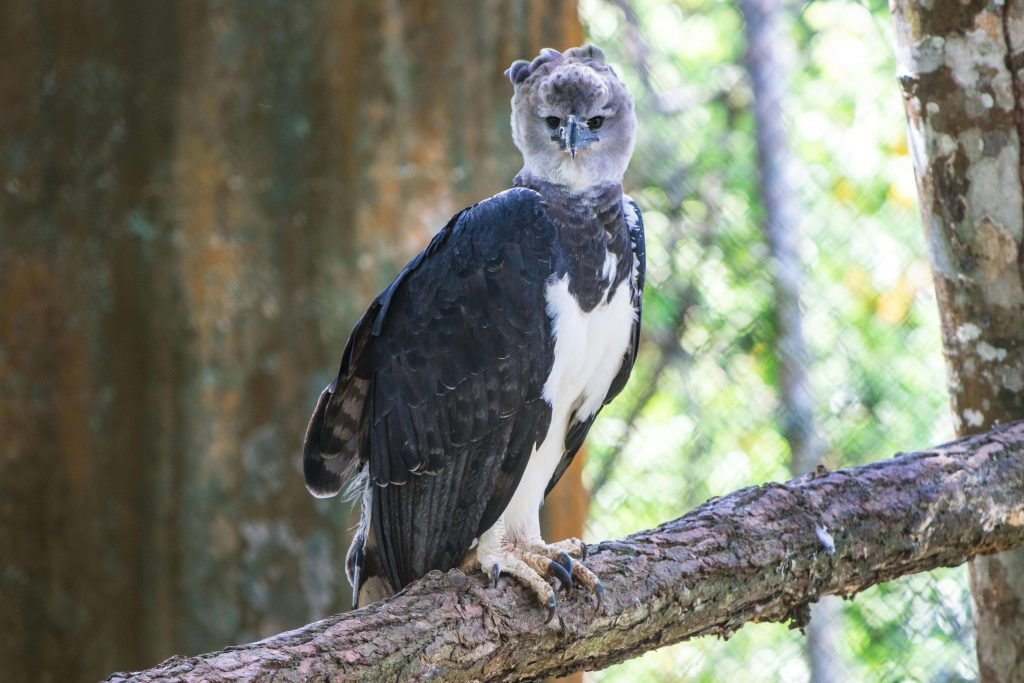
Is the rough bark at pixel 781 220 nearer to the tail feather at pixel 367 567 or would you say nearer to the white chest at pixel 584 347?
the white chest at pixel 584 347

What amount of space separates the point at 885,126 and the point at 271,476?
104 inches

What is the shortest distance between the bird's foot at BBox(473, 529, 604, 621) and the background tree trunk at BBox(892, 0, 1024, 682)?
815mm

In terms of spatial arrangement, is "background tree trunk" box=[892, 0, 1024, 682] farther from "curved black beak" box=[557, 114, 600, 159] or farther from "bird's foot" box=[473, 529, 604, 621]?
"bird's foot" box=[473, 529, 604, 621]

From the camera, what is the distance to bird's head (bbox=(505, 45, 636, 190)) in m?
2.01

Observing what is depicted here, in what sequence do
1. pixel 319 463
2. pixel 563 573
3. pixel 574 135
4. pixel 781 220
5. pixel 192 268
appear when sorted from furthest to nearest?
pixel 781 220 → pixel 192 268 → pixel 319 463 → pixel 574 135 → pixel 563 573

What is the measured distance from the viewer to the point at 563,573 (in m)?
1.85

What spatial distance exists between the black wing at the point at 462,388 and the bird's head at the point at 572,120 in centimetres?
10

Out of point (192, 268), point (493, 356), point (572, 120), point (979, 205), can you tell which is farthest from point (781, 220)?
point (493, 356)

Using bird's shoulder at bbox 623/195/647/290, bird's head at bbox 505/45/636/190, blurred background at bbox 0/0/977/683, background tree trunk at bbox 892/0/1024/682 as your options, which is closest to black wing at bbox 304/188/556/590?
bird's head at bbox 505/45/636/190

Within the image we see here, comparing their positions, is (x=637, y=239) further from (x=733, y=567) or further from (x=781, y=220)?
(x=781, y=220)

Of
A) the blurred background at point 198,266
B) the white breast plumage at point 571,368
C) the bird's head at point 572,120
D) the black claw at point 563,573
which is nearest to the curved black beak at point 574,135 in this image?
the bird's head at point 572,120

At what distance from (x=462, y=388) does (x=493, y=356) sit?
0.25ft

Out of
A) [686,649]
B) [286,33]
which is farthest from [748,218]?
[286,33]

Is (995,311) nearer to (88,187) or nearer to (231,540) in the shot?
(231,540)
